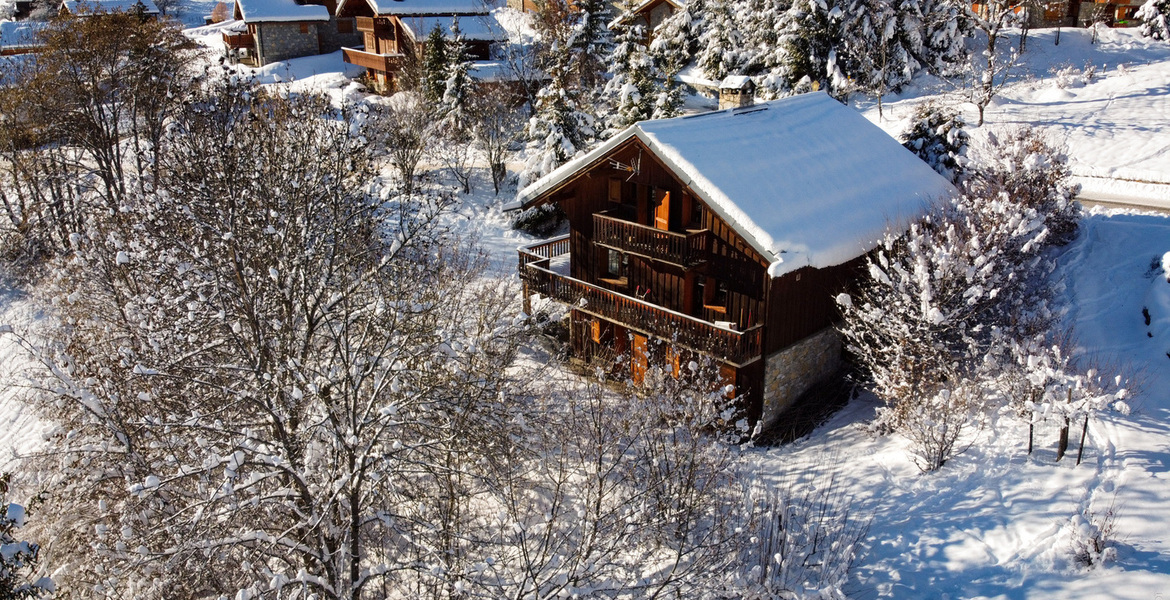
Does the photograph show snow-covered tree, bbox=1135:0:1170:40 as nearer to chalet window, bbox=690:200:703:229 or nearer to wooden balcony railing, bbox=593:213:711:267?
chalet window, bbox=690:200:703:229

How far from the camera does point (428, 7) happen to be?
5109 cm

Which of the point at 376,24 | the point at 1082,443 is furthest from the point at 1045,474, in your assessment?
the point at 376,24

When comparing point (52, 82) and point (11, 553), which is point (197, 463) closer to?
point (11, 553)

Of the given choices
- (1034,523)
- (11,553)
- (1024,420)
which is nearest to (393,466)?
(11,553)

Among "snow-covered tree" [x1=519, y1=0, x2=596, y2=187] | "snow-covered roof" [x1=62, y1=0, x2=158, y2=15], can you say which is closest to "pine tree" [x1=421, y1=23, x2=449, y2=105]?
"snow-covered tree" [x1=519, y1=0, x2=596, y2=187]

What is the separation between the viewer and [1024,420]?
16141 mm

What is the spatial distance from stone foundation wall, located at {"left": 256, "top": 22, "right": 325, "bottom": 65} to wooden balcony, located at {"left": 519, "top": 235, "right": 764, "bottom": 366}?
1619 inches

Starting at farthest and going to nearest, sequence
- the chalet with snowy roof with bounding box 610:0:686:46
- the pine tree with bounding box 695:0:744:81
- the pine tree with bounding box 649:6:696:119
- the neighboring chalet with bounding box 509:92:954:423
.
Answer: the chalet with snowy roof with bounding box 610:0:686:46 < the pine tree with bounding box 649:6:696:119 < the pine tree with bounding box 695:0:744:81 < the neighboring chalet with bounding box 509:92:954:423

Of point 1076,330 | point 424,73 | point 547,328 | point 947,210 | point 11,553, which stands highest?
point 424,73

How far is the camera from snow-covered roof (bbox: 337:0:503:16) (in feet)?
163

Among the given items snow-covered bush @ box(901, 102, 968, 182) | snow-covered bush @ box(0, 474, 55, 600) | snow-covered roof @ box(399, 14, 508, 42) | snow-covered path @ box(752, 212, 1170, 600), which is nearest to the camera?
snow-covered bush @ box(0, 474, 55, 600)

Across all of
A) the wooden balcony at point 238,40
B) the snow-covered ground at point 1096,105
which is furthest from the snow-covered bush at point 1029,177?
the wooden balcony at point 238,40

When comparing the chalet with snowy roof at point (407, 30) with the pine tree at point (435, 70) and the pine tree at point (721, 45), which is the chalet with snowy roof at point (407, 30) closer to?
the pine tree at point (435, 70)

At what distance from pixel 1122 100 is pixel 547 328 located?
29.0 m
